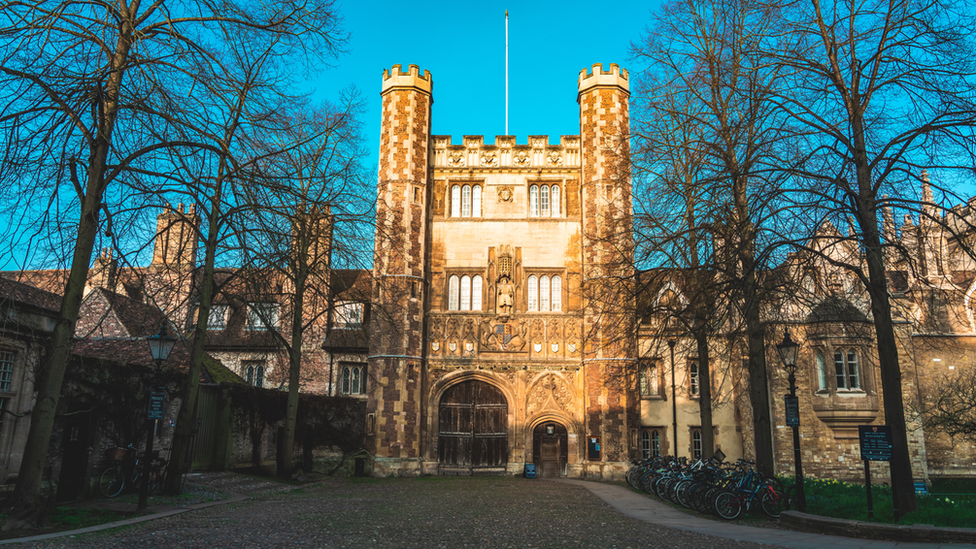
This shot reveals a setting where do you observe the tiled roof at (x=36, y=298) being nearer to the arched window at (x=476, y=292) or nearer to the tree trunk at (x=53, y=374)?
the tree trunk at (x=53, y=374)

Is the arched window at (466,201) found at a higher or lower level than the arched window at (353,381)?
higher

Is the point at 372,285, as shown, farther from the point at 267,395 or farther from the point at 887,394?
the point at 887,394

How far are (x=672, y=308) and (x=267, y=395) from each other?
14.7 meters

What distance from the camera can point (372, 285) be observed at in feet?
89.6

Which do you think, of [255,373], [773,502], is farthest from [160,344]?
[255,373]

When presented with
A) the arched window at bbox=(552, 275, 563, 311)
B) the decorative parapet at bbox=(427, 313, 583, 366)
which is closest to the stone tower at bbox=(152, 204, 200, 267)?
the decorative parapet at bbox=(427, 313, 583, 366)

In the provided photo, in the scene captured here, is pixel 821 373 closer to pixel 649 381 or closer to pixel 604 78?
pixel 649 381

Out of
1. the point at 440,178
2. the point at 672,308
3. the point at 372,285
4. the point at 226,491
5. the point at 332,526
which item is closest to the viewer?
the point at 332,526

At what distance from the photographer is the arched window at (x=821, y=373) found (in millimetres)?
27859

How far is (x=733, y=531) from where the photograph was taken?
1126 centimetres

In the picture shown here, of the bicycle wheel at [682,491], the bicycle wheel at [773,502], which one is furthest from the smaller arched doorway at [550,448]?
the bicycle wheel at [773,502]

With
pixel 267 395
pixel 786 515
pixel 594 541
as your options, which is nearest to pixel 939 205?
pixel 786 515

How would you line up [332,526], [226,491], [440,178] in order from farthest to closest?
[440,178] < [226,491] < [332,526]

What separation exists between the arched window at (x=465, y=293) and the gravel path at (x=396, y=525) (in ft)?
38.0
